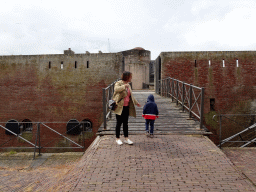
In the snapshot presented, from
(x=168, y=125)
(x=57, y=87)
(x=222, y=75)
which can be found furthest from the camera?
(x=57, y=87)

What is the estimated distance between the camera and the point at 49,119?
1225 centimetres

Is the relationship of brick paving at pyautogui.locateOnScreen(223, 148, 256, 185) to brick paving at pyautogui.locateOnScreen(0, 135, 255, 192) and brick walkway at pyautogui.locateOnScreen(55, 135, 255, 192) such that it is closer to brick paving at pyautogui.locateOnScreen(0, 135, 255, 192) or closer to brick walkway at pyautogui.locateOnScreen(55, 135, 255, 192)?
brick paving at pyautogui.locateOnScreen(0, 135, 255, 192)

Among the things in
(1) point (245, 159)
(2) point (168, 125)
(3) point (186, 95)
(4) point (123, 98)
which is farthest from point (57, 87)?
(1) point (245, 159)

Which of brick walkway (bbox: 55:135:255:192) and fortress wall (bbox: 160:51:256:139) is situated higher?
fortress wall (bbox: 160:51:256:139)

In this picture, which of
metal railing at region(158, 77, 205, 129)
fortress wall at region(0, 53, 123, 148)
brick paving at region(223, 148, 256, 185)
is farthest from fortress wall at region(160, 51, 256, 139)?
brick paving at region(223, 148, 256, 185)

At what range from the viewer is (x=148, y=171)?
3121mm

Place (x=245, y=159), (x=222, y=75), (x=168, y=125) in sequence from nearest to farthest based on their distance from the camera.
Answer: (x=245, y=159)
(x=168, y=125)
(x=222, y=75)

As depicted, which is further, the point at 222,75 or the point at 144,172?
the point at 222,75

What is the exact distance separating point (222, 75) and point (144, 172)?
34.0 ft

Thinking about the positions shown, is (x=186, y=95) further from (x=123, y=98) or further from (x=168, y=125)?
Result: (x=123, y=98)

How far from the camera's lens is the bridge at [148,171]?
→ 2738 mm

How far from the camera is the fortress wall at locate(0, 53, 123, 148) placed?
40.0ft

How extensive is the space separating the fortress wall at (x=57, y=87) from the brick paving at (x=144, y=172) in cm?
814

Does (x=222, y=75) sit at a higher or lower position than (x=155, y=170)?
higher
